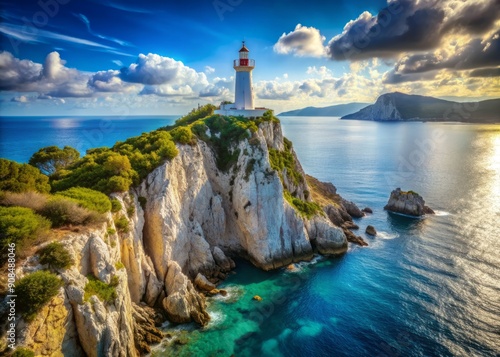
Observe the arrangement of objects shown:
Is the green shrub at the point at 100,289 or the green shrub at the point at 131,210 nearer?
the green shrub at the point at 100,289

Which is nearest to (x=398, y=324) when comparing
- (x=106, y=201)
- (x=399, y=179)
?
(x=106, y=201)

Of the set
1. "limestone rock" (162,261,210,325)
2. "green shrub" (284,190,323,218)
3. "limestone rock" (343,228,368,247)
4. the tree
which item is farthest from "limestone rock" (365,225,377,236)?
the tree

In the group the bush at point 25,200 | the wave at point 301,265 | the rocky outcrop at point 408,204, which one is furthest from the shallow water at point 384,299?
the bush at point 25,200

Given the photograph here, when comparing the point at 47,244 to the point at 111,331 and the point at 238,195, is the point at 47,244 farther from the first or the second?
the point at 238,195

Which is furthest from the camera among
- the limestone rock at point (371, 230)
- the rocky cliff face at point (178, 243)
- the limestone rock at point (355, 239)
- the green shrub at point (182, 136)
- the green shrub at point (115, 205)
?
the limestone rock at point (371, 230)

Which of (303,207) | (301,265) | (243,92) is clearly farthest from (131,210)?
(243,92)

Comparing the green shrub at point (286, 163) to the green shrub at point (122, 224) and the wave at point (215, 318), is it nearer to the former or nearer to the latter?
the wave at point (215, 318)

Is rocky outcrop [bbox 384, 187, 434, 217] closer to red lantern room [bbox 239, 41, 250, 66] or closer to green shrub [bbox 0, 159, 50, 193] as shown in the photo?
red lantern room [bbox 239, 41, 250, 66]

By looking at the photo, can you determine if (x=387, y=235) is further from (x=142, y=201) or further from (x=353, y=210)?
(x=142, y=201)
